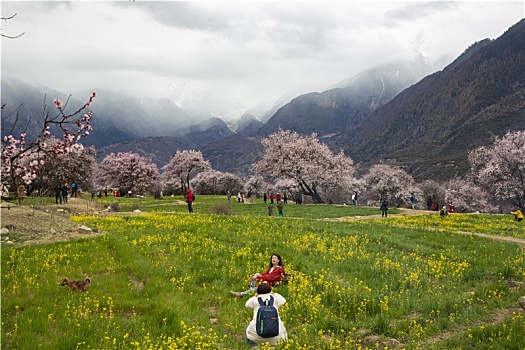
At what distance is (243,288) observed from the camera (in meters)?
11.3

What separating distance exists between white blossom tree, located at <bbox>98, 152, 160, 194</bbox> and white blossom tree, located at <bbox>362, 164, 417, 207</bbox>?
4625 cm

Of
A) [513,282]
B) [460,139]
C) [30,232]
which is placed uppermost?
[460,139]

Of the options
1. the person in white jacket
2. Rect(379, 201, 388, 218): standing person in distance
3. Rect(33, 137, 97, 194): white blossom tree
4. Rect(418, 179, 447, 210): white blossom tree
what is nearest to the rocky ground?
the person in white jacket

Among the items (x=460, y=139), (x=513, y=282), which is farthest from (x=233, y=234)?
(x=460, y=139)

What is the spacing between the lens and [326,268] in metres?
13.3

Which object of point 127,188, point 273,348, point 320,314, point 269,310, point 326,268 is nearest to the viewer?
point 273,348

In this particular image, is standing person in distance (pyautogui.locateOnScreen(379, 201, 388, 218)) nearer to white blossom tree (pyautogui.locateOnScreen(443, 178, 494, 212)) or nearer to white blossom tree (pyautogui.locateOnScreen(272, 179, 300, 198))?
white blossom tree (pyautogui.locateOnScreen(272, 179, 300, 198))

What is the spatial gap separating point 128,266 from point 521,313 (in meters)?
10.9

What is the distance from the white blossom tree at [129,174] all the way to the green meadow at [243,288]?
223ft

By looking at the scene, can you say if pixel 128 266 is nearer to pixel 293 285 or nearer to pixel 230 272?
pixel 230 272

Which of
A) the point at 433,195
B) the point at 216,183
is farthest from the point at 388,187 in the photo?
the point at 216,183

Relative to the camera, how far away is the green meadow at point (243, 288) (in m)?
7.64

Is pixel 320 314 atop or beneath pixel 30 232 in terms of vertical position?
beneath

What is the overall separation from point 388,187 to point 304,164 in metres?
25.7
